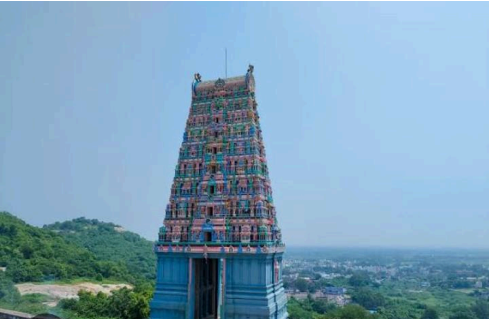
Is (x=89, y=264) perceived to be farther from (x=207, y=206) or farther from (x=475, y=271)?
(x=475, y=271)

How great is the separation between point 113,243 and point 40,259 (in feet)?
135

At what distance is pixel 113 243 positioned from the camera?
88.8 metres

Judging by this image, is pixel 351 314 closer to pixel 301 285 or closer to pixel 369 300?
pixel 369 300

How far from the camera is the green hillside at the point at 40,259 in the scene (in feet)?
144

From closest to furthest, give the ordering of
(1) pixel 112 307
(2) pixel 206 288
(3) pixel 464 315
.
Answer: (2) pixel 206 288 < (1) pixel 112 307 < (3) pixel 464 315

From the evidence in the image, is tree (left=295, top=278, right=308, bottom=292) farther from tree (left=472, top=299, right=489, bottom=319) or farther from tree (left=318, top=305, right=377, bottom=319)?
tree (left=318, top=305, right=377, bottom=319)

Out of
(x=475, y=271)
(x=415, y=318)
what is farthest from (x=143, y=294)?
(x=475, y=271)

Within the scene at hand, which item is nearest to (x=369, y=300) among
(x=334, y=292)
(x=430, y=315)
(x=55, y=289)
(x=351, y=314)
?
(x=430, y=315)

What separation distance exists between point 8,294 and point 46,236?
105ft

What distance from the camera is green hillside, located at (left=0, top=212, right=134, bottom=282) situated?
43.8 meters

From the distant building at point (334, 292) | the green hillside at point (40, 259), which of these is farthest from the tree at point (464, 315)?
the green hillside at point (40, 259)

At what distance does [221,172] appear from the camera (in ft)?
68.5

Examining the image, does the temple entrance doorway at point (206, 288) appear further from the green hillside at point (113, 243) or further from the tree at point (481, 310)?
the green hillside at point (113, 243)

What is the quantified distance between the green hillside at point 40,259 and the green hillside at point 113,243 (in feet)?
26.3
